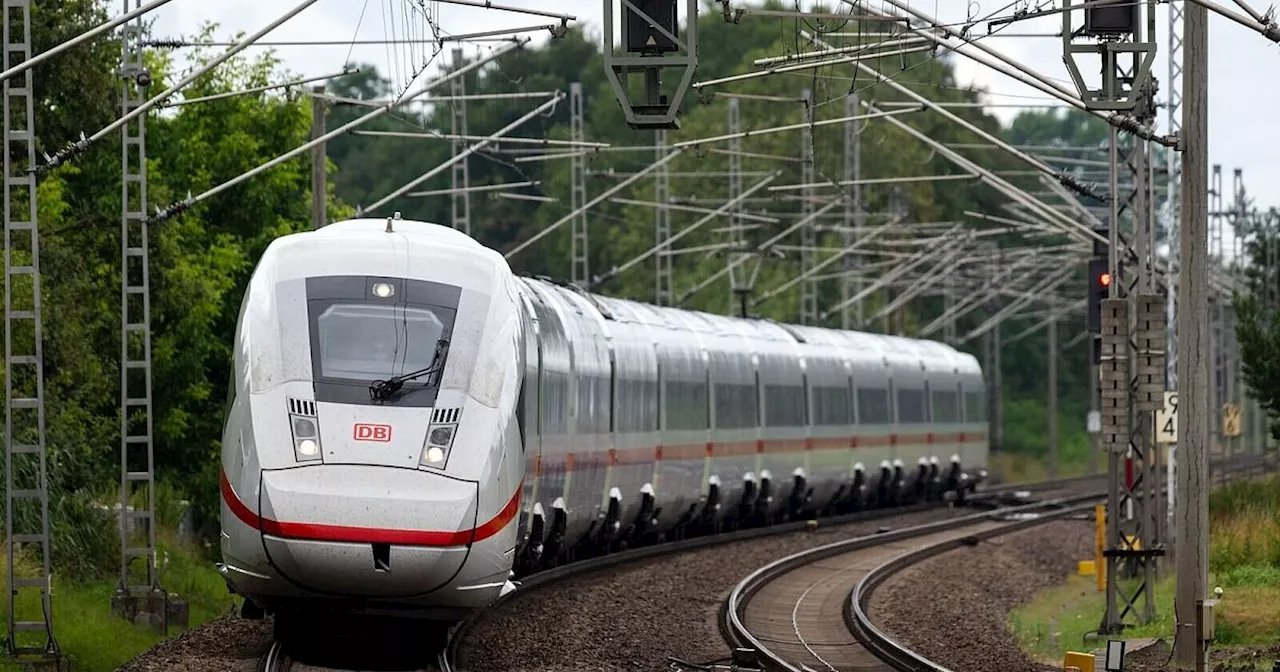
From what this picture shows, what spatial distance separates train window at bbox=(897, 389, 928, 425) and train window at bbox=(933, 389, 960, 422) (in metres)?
1.00

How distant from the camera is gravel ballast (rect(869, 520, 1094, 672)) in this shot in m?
20.9

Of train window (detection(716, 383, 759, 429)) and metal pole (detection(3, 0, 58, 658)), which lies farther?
train window (detection(716, 383, 759, 429))

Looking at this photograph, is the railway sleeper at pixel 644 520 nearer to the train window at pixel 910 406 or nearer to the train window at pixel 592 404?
the train window at pixel 592 404

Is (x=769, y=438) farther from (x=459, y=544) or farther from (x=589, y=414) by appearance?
(x=459, y=544)

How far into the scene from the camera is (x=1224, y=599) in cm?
2367

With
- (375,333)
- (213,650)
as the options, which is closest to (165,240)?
(213,650)

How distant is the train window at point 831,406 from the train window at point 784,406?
1079mm

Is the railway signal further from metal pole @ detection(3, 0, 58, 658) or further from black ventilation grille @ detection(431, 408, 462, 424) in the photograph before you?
metal pole @ detection(3, 0, 58, 658)

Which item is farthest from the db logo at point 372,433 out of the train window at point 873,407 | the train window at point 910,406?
the train window at point 910,406

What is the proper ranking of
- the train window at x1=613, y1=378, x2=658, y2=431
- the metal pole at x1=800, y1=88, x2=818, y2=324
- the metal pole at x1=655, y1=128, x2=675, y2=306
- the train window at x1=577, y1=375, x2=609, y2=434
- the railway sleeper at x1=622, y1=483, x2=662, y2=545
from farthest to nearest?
the metal pole at x1=800, y1=88, x2=818, y2=324
the metal pole at x1=655, y1=128, x2=675, y2=306
the railway sleeper at x1=622, y1=483, x2=662, y2=545
the train window at x1=613, y1=378, x2=658, y2=431
the train window at x1=577, y1=375, x2=609, y2=434

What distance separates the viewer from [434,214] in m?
92.8

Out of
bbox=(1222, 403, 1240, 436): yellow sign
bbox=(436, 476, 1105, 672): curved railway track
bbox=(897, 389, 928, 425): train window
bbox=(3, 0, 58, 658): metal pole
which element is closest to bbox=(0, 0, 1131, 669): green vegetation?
bbox=(3, 0, 58, 658): metal pole

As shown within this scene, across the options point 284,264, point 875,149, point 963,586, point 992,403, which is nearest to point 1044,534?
point 963,586

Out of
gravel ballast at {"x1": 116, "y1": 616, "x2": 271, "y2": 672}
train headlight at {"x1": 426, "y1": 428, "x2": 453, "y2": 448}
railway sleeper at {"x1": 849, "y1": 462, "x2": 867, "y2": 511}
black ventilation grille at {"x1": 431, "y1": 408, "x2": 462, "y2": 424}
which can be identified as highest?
black ventilation grille at {"x1": 431, "y1": 408, "x2": 462, "y2": 424}
